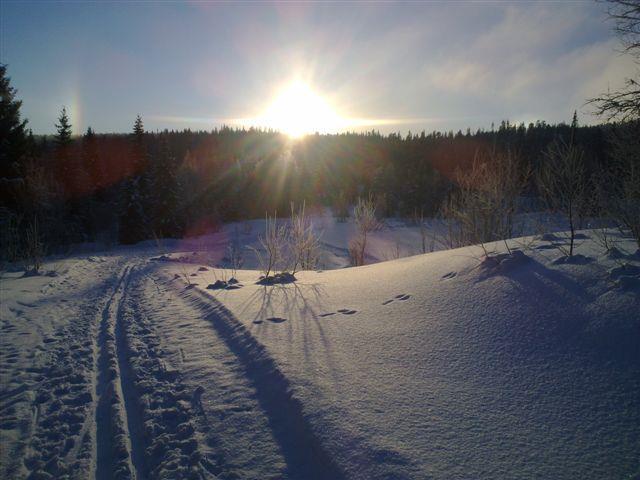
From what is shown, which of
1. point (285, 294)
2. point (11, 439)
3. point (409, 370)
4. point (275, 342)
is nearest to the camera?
point (11, 439)

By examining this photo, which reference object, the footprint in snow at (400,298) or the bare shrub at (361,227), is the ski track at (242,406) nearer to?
the footprint in snow at (400,298)

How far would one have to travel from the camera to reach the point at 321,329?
4.08m

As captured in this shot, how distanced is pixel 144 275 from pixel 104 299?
307 centimetres

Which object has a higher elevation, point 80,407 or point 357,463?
point 357,463

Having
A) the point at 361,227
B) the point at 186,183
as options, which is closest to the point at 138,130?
the point at 186,183

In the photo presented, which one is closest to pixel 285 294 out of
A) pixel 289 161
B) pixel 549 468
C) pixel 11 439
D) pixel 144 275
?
Result: pixel 11 439

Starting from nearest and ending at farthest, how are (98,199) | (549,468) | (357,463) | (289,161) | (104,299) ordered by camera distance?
1. (549,468)
2. (357,463)
3. (104,299)
4. (98,199)
5. (289,161)

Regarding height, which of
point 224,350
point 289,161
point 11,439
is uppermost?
point 289,161

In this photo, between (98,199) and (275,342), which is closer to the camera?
(275,342)

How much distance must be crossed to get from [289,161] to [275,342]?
144 ft

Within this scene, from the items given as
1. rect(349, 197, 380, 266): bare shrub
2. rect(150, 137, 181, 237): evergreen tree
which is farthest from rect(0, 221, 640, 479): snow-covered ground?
rect(150, 137, 181, 237): evergreen tree

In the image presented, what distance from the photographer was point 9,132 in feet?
72.8

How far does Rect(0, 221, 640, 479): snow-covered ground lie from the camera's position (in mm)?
2100

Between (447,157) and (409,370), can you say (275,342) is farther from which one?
(447,157)
